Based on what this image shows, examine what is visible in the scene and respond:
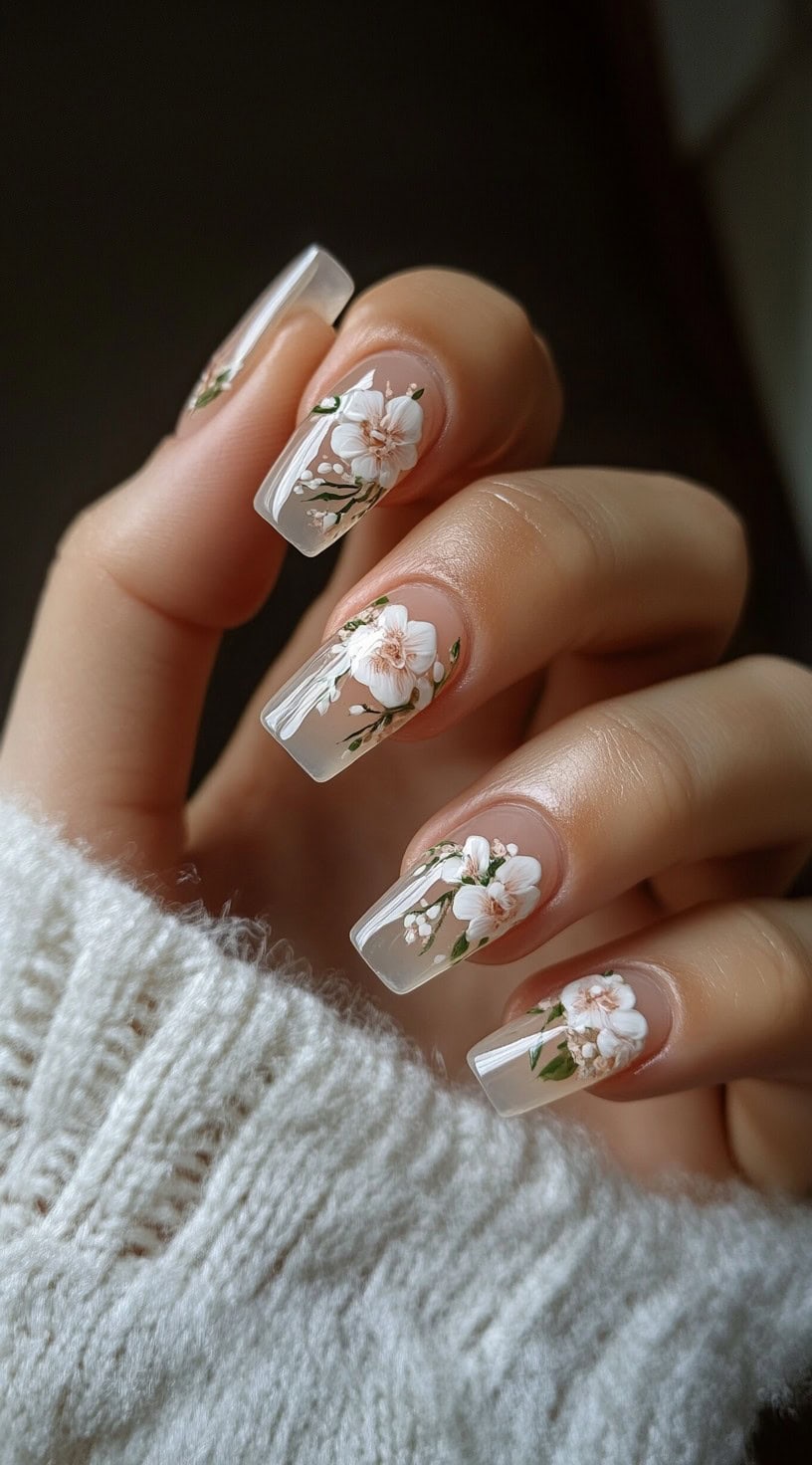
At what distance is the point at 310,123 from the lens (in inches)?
26.0

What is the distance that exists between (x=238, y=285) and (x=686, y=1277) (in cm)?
66

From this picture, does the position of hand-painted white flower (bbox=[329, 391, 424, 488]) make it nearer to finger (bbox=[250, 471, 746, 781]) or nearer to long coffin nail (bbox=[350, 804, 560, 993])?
finger (bbox=[250, 471, 746, 781])

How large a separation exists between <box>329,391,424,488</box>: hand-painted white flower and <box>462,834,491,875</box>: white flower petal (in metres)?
0.16

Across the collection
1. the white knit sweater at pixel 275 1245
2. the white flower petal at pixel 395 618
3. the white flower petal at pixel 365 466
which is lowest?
the white knit sweater at pixel 275 1245

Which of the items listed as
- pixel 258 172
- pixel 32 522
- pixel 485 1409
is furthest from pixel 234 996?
pixel 258 172

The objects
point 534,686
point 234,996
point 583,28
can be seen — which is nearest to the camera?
point 234,996

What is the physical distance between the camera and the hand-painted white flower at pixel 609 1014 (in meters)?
0.40

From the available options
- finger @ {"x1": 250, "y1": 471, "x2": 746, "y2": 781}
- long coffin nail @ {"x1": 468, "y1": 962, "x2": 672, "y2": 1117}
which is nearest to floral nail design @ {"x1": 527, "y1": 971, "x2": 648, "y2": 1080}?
long coffin nail @ {"x1": 468, "y1": 962, "x2": 672, "y2": 1117}

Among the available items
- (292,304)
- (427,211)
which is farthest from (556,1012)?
(427,211)

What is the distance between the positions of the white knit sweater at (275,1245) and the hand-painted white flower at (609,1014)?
0.21 ft

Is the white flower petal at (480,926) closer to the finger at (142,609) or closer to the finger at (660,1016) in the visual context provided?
the finger at (660,1016)

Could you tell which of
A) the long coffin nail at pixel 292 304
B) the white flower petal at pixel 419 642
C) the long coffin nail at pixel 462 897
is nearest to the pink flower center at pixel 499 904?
the long coffin nail at pixel 462 897

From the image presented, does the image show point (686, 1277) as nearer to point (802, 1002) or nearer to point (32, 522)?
point (802, 1002)

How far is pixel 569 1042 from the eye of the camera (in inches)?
16.1
